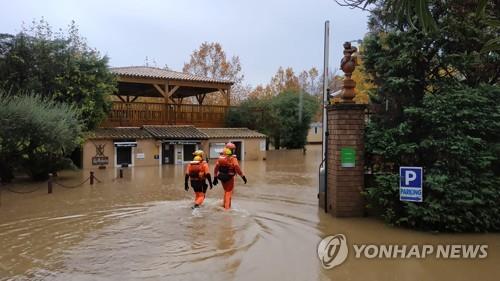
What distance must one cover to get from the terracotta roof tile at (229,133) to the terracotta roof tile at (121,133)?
429 centimetres

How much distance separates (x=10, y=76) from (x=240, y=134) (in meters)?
14.2

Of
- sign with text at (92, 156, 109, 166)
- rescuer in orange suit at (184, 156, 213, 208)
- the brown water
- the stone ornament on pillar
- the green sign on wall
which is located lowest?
the brown water

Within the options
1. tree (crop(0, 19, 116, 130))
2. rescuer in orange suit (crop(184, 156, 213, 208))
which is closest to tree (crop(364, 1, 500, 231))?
rescuer in orange suit (crop(184, 156, 213, 208))

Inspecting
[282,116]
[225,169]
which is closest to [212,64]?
[282,116]

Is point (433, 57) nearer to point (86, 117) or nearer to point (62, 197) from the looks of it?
point (62, 197)

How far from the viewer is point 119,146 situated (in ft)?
79.2

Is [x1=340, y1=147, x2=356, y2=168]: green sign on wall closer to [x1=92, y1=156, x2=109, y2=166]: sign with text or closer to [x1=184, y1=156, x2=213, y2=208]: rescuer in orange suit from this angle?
[x1=184, y1=156, x2=213, y2=208]: rescuer in orange suit

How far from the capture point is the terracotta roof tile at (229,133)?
1113 inches

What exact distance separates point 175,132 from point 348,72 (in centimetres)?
1869

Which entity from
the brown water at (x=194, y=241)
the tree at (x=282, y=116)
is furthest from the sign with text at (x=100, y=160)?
the brown water at (x=194, y=241)

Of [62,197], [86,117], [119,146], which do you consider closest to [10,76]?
[86,117]

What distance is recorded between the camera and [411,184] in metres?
7.73

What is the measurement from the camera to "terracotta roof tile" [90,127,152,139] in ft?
78.6

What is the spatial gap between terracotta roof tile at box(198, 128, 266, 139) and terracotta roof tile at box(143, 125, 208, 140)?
74 centimetres
